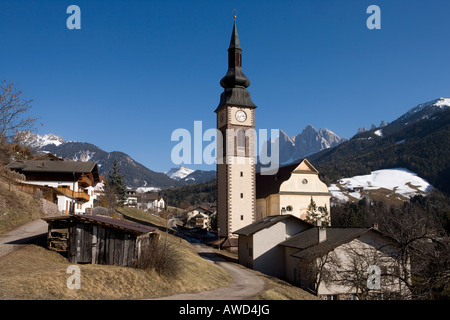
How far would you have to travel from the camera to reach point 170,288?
2139cm

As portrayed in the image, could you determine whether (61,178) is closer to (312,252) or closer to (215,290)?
(215,290)

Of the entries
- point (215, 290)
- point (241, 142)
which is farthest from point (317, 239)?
point (241, 142)

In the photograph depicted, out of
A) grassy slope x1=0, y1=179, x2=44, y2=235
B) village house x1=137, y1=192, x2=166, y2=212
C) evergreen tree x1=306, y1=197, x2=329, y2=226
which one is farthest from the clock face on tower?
village house x1=137, y1=192, x2=166, y2=212

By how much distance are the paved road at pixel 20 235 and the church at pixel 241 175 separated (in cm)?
2588

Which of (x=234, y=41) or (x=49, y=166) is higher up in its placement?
(x=234, y=41)

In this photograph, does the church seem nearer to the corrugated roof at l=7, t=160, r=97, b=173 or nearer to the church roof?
the church roof

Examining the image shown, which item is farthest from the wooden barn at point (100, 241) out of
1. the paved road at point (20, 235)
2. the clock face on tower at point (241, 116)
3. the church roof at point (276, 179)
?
the church roof at point (276, 179)

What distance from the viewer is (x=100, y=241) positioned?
22.5 metres

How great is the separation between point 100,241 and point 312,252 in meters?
16.8

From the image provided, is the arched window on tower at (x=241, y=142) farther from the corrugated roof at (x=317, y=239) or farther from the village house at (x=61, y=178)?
the village house at (x=61, y=178)

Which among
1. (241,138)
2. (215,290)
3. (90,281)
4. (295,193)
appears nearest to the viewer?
(90,281)
